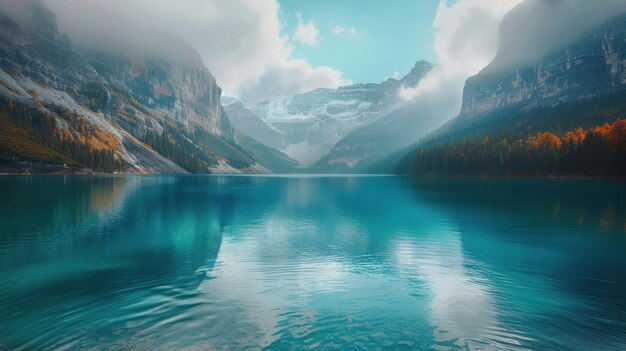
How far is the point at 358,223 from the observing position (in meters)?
46.4

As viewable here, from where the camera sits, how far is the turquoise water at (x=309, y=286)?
Result: 13.9m

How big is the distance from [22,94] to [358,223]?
785 feet

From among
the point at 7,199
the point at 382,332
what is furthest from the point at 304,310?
the point at 7,199

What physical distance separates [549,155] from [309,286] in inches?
6088

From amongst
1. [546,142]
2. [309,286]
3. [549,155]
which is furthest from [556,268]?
[546,142]

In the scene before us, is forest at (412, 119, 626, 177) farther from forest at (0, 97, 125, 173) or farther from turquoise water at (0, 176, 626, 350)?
forest at (0, 97, 125, 173)

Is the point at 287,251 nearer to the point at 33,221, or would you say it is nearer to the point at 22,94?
the point at 33,221

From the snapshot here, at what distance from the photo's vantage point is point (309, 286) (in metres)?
20.7

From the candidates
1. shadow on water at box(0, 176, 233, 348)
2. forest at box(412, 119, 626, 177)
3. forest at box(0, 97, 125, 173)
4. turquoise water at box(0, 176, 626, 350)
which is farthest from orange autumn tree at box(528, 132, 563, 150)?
forest at box(0, 97, 125, 173)

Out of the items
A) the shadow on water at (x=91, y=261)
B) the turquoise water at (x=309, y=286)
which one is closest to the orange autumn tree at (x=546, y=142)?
the turquoise water at (x=309, y=286)

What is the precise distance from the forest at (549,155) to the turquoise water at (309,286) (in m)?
98.4

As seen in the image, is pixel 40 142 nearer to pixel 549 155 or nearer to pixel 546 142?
pixel 549 155

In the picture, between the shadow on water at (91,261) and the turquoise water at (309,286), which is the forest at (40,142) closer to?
the shadow on water at (91,261)

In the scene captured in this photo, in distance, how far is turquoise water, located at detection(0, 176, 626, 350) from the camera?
549 inches
